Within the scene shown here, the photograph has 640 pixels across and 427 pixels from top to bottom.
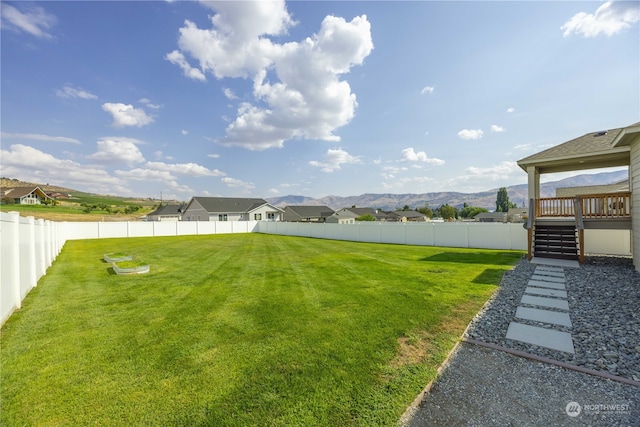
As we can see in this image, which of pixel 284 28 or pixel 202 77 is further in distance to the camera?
pixel 202 77

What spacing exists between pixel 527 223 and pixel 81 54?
2107 centimetres

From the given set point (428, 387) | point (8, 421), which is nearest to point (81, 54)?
point (8, 421)

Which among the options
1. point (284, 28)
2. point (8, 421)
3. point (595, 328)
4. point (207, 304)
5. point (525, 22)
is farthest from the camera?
point (284, 28)

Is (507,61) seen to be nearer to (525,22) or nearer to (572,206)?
(525,22)

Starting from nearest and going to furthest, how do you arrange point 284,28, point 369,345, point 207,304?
point 369,345 → point 207,304 → point 284,28

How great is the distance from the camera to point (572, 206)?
10359 millimetres

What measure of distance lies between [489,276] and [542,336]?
379 centimetres

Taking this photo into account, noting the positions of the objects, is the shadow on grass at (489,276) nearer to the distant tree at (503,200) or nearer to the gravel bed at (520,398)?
the gravel bed at (520,398)

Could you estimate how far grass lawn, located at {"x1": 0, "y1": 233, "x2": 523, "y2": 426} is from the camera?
2365mm

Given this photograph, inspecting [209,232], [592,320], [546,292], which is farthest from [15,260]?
[209,232]

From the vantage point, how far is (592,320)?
427cm

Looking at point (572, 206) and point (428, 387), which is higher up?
point (572, 206)

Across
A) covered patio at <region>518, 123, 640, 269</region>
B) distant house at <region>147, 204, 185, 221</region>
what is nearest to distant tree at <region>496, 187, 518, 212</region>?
covered patio at <region>518, 123, 640, 269</region>

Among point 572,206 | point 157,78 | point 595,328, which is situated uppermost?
point 157,78
